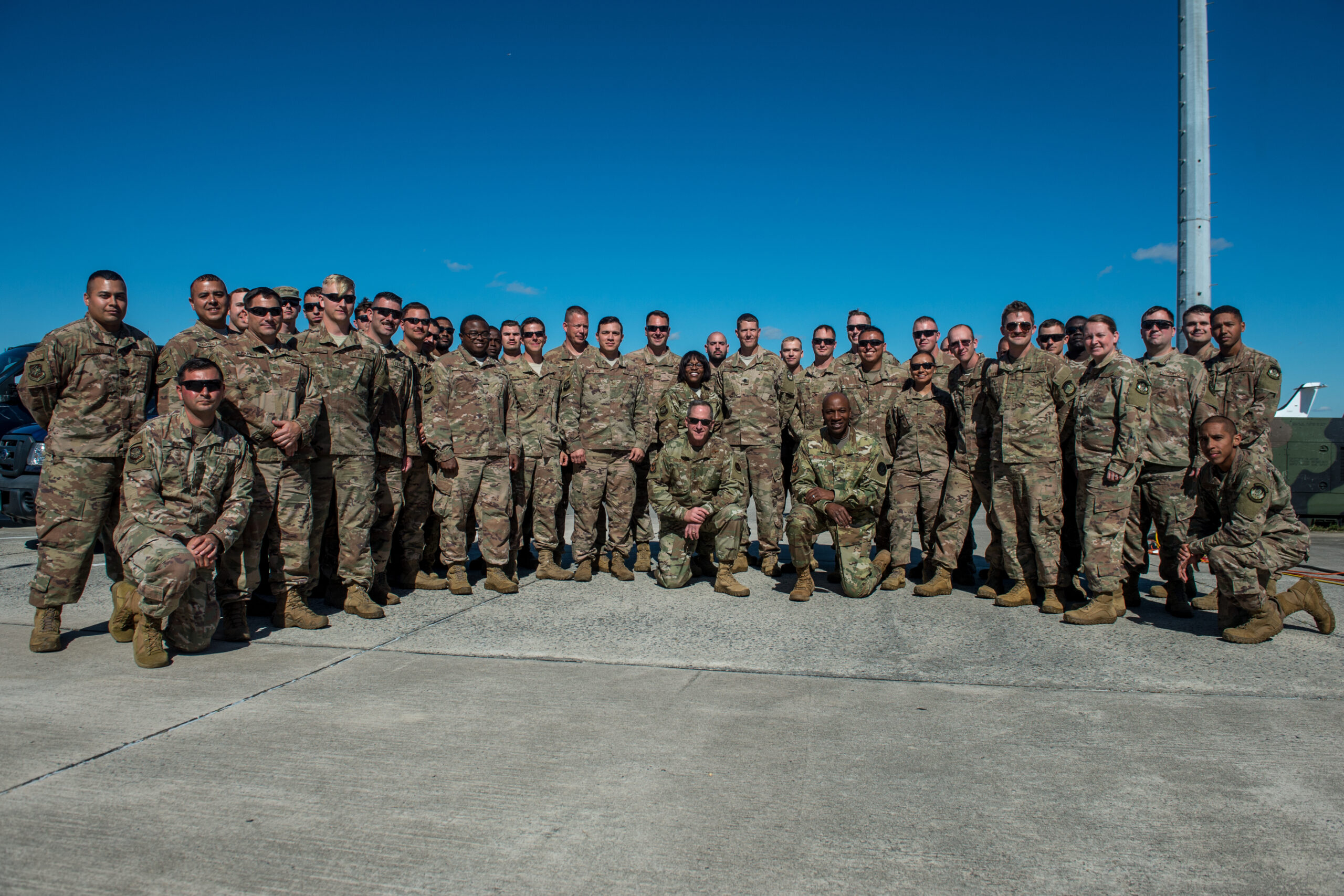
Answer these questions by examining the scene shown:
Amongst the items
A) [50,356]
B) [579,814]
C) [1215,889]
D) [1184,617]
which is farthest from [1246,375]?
[50,356]

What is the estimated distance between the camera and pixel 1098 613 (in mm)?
5098

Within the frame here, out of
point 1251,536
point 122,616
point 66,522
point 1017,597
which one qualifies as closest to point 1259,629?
point 1251,536

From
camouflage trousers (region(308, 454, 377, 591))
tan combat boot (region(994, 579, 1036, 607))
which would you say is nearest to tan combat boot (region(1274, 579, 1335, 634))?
tan combat boot (region(994, 579, 1036, 607))

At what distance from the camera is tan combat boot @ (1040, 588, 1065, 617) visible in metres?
5.43

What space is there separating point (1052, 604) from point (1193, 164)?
22.2 feet

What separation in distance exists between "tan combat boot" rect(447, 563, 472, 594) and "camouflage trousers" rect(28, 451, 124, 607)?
2.28 metres

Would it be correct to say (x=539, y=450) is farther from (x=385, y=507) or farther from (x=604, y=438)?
(x=385, y=507)

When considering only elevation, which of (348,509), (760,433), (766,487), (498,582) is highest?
(760,433)

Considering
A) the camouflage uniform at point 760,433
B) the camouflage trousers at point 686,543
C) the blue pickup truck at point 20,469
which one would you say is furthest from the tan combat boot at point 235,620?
the blue pickup truck at point 20,469

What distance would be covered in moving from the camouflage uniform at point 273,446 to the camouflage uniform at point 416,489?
0.93 meters

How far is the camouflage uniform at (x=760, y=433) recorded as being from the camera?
272 inches

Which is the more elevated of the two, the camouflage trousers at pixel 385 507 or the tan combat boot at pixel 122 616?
the camouflage trousers at pixel 385 507

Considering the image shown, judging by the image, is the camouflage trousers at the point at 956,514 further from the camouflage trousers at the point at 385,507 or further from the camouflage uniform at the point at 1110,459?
the camouflage trousers at the point at 385,507

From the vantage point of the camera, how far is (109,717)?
3.28 metres
